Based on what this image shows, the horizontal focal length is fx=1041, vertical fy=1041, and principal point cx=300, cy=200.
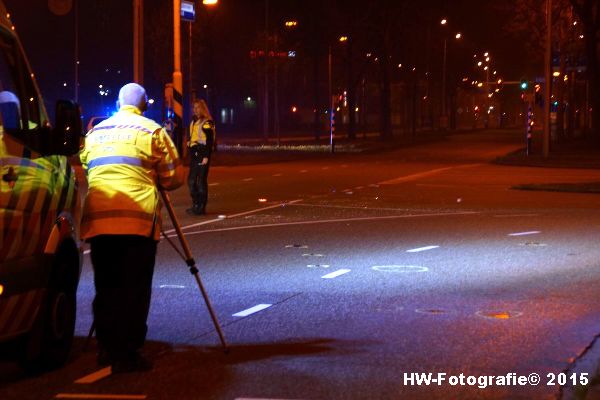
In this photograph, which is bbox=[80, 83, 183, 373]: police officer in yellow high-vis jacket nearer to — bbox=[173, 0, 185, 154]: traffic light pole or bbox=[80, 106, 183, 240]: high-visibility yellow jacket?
bbox=[80, 106, 183, 240]: high-visibility yellow jacket

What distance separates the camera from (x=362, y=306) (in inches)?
379

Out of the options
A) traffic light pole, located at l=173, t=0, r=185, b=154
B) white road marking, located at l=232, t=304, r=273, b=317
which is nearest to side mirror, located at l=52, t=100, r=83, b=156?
white road marking, located at l=232, t=304, r=273, b=317

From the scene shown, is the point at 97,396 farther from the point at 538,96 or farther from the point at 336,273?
the point at 538,96

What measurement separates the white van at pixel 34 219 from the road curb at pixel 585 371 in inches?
134

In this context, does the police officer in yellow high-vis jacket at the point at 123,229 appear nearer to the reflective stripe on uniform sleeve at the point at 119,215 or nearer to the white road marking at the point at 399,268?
the reflective stripe on uniform sleeve at the point at 119,215

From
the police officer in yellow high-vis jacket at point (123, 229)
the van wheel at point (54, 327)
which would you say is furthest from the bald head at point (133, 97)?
the van wheel at point (54, 327)

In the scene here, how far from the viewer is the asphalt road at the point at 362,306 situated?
22.5 ft

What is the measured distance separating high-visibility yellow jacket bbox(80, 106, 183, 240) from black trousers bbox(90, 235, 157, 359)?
102 millimetres

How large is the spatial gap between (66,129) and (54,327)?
54.3 inches

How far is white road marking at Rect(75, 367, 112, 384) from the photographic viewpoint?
6896 millimetres

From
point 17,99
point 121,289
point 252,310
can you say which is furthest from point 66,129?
point 252,310

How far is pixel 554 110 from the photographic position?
57.1 metres

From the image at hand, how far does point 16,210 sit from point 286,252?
23.8ft

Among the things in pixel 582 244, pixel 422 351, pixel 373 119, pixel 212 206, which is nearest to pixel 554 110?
pixel 212 206
